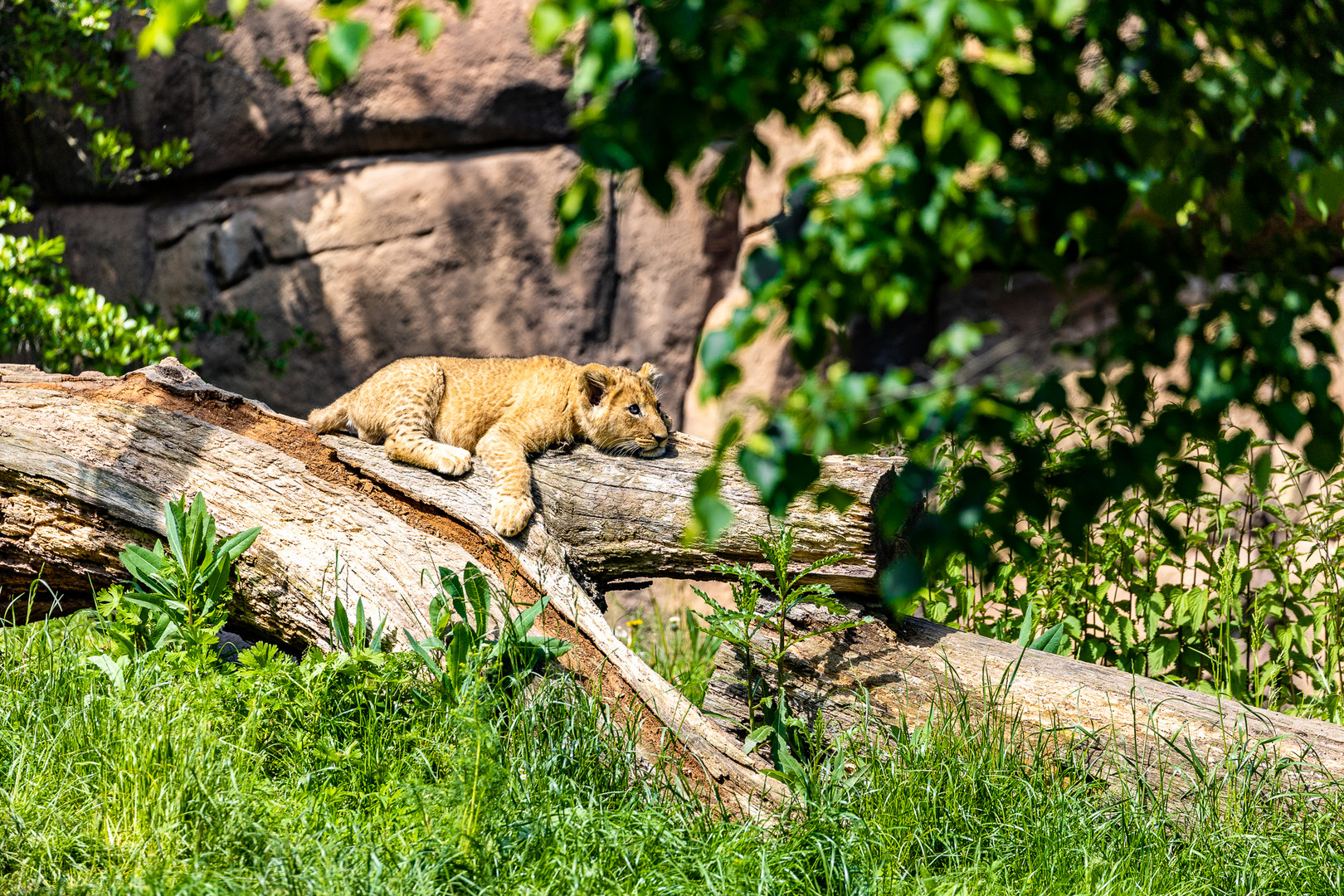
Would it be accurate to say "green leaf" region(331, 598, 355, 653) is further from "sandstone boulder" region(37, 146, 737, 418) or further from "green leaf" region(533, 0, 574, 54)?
"sandstone boulder" region(37, 146, 737, 418)

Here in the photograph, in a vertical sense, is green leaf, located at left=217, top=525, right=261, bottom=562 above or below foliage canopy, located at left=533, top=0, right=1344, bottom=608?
below

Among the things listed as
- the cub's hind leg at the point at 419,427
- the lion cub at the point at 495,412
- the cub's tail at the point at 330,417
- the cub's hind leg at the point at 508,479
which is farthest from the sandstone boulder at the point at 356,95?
the cub's hind leg at the point at 508,479

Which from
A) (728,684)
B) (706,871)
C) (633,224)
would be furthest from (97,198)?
(706,871)

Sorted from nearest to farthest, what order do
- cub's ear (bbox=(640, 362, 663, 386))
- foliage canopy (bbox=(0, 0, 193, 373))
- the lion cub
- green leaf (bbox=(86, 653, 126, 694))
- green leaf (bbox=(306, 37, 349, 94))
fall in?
green leaf (bbox=(306, 37, 349, 94))
green leaf (bbox=(86, 653, 126, 694))
the lion cub
cub's ear (bbox=(640, 362, 663, 386))
foliage canopy (bbox=(0, 0, 193, 373))

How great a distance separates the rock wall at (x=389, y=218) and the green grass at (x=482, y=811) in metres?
5.14

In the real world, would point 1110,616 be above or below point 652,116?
below

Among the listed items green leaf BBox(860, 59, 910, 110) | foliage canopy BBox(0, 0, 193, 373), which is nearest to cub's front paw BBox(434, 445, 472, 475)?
foliage canopy BBox(0, 0, 193, 373)

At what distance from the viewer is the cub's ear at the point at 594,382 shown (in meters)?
5.35

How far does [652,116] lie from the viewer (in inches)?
65.5

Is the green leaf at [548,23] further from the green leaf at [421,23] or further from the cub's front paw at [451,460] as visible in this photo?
the cub's front paw at [451,460]

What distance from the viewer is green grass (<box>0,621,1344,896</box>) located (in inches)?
124

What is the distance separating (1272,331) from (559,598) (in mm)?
3142

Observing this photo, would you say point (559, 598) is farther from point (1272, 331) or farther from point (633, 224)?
point (633, 224)

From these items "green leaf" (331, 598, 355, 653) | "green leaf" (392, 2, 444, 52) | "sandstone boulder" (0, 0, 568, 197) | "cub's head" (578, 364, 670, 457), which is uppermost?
"green leaf" (392, 2, 444, 52)
